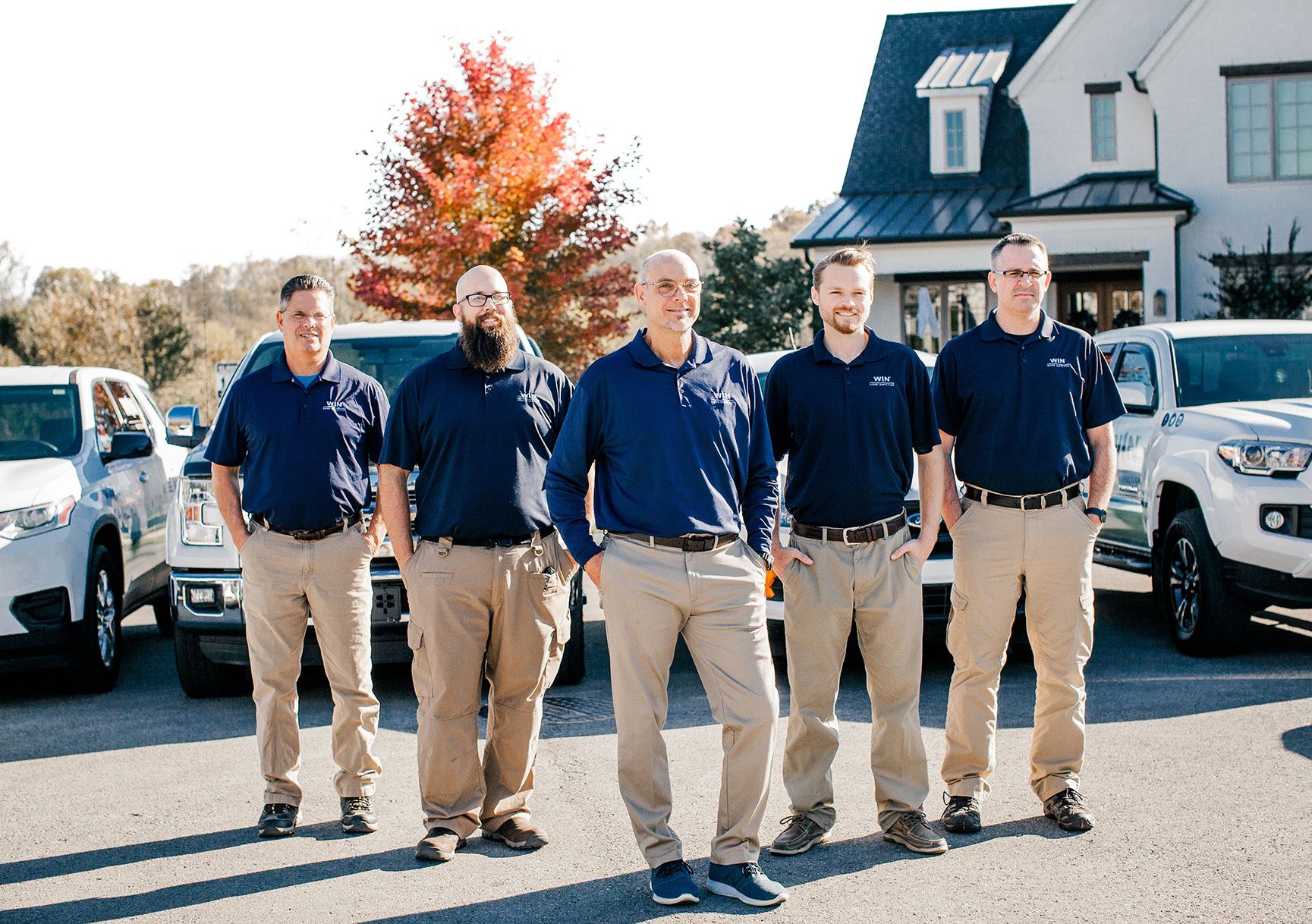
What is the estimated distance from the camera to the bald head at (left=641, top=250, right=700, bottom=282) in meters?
4.66

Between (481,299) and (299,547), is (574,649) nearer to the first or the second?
(299,547)

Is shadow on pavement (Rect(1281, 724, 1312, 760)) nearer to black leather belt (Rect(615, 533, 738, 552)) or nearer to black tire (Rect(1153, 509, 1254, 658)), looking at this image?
black tire (Rect(1153, 509, 1254, 658))

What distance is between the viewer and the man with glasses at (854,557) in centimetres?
502

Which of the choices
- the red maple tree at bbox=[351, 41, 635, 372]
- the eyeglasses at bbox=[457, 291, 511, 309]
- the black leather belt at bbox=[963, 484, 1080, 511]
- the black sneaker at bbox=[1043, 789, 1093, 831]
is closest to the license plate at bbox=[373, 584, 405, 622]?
the eyeglasses at bbox=[457, 291, 511, 309]

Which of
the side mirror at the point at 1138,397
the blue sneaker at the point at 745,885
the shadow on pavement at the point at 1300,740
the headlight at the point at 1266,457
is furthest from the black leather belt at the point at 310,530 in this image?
the headlight at the point at 1266,457

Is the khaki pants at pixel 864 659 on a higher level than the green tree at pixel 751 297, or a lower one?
lower

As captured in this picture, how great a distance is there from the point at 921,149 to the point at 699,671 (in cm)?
2180

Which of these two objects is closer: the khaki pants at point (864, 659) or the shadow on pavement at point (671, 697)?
the khaki pants at point (864, 659)

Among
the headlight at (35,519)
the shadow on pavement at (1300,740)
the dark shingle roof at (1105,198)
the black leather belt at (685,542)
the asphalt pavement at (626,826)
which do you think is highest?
the dark shingle roof at (1105,198)

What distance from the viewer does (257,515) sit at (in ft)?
18.2

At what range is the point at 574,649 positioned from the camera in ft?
25.7

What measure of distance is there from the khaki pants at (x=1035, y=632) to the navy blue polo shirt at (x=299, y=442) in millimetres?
2474

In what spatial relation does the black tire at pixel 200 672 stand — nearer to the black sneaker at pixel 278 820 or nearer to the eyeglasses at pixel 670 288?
the black sneaker at pixel 278 820

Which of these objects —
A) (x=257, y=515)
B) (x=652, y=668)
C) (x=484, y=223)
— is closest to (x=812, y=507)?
(x=652, y=668)
